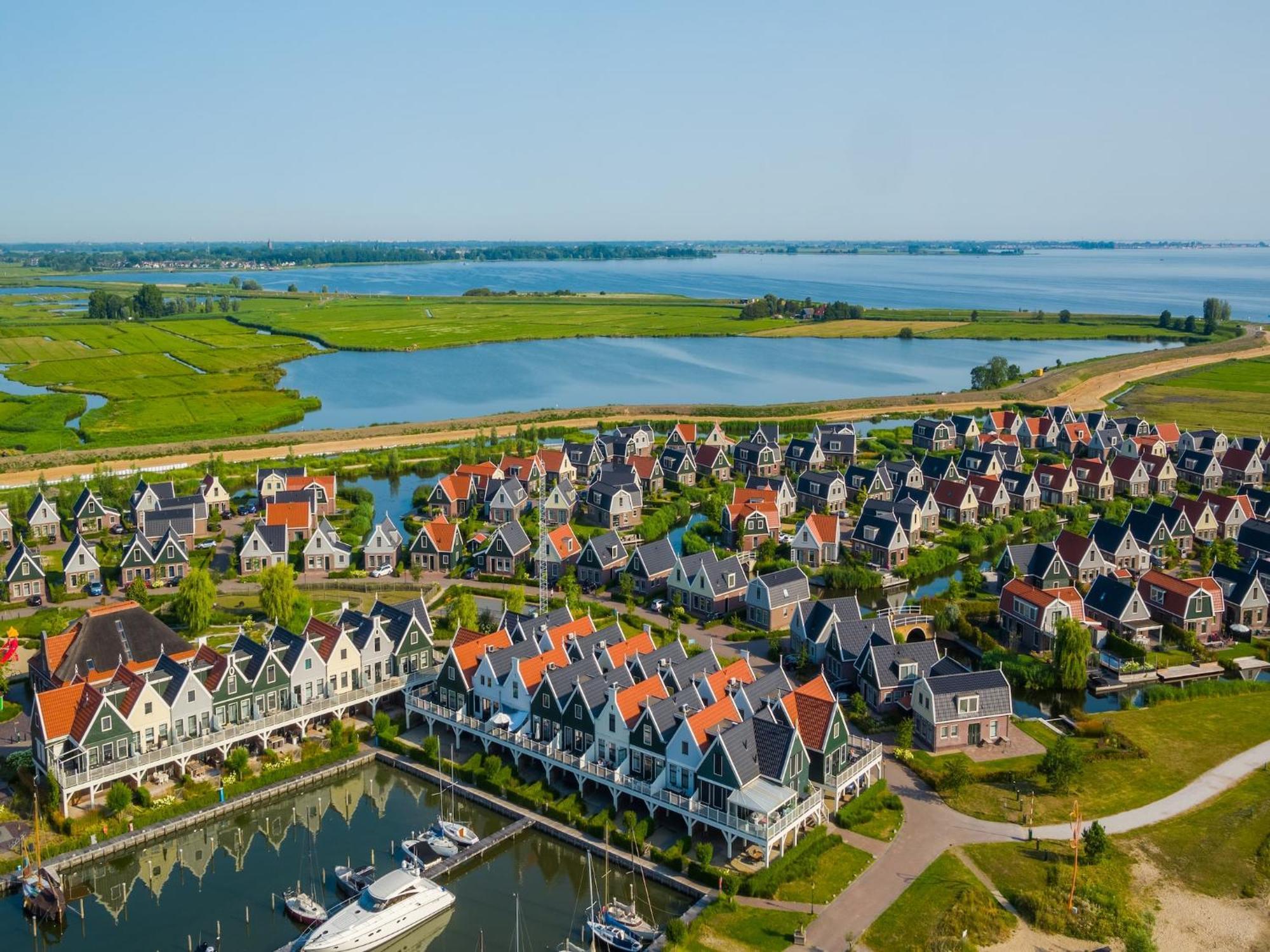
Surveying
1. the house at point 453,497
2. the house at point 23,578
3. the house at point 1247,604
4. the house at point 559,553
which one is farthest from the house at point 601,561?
the house at point 1247,604

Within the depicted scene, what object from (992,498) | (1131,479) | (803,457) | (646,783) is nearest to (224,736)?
(646,783)

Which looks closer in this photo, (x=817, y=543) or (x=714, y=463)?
(x=817, y=543)

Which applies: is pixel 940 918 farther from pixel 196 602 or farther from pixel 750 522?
pixel 750 522

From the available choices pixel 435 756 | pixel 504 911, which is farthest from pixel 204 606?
pixel 504 911

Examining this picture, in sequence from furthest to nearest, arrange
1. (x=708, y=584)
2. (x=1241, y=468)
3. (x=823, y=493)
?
1. (x=1241, y=468)
2. (x=823, y=493)
3. (x=708, y=584)

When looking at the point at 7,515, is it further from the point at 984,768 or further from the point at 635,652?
the point at 984,768

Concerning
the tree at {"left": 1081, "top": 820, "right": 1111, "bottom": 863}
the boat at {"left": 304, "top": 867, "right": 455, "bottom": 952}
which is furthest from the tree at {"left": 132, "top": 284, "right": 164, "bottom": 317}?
the tree at {"left": 1081, "top": 820, "right": 1111, "bottom": 863}

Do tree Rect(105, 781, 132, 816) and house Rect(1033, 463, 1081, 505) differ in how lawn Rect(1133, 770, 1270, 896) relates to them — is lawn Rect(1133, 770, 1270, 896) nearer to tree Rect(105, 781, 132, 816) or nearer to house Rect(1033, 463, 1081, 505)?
tree Rect(105, 781, 132, 816)
